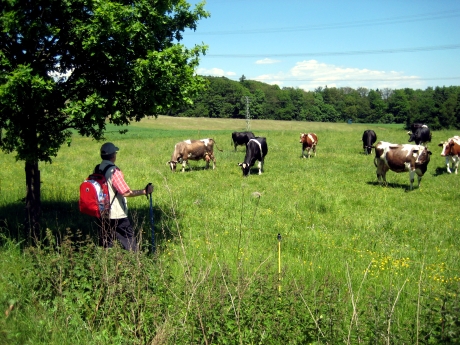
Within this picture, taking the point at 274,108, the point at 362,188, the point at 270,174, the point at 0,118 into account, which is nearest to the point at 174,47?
the point at 0,118

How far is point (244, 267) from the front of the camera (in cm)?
591

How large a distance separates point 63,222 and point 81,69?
3.69 meters

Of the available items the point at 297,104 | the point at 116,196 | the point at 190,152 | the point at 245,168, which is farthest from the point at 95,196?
the point at 297,104

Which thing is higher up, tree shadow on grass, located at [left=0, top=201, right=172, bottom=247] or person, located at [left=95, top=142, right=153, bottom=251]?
person, located at [left=95, top=142, right=153, bottom=251]

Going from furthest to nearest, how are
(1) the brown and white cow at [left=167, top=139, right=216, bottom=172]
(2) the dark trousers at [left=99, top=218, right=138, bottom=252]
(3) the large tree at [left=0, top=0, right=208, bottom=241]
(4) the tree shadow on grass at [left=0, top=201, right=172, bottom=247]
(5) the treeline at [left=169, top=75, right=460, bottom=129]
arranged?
(5) the treeline at [left=169, top=75, right=460, bottom=129] < (1) the brown and white cow at [left=167, top=139, right=216, bottom=172] < (4) the tree shadow on grass at [left=0, top=201, right=172, bottom=247] < (2) the dark trousers at [left=99, top=218, right=138, bottom=252] < (3) the large tree at [left=0, top=0, right=208, bottom=241]

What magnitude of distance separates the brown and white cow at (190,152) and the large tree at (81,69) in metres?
13.2

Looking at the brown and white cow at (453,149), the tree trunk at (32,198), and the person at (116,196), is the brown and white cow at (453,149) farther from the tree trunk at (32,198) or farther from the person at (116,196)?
the tree trunk at (32,198)

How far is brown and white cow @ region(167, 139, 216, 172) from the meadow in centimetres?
315

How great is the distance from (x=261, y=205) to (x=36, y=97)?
24.2 feet

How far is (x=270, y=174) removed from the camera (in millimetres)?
18656

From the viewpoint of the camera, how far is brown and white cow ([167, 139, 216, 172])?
800 inches

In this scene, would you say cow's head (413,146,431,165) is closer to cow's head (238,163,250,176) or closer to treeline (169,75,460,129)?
cow's head (238,163,250,176)

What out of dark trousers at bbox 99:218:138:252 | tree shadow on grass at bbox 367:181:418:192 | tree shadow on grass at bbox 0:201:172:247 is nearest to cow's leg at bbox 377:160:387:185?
tree shadow on grass at bbox 367:181:418:192

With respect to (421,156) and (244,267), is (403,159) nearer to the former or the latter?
(421,156)
